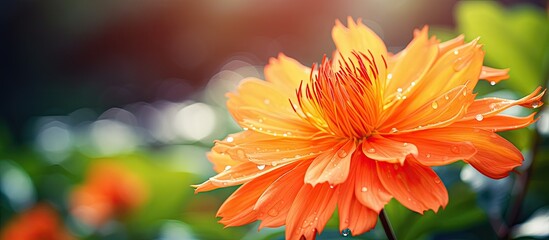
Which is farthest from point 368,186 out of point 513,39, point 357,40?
point 513,39

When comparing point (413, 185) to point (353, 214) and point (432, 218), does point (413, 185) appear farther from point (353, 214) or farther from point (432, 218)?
point (432, 218)

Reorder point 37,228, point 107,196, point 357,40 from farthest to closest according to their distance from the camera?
1. point 107,196
2. point 37,228
3. point 357,40

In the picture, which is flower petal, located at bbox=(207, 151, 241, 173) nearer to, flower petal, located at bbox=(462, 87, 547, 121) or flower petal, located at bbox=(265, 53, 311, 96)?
flower petal, located at bbox=(265, 53, 311, 96)

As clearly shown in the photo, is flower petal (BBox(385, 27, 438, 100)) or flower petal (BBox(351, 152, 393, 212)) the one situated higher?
flower petal (BBox(385, 27, 438, 100))

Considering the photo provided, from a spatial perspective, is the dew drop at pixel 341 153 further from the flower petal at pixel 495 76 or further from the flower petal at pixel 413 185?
the flower petal at pixel 495 76

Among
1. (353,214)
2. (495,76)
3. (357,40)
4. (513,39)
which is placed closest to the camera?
(353,214)

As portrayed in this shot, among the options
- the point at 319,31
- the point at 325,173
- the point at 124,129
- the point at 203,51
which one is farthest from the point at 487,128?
the point at 203,51

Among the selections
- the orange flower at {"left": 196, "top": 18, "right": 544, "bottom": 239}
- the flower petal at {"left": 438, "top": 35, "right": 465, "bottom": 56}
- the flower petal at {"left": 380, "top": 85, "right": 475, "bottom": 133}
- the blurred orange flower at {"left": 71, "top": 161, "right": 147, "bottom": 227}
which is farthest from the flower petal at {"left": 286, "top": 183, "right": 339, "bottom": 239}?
the blurred orange flower at {"left": 71, "top": 161, "right": 147, "bottom": 227}
